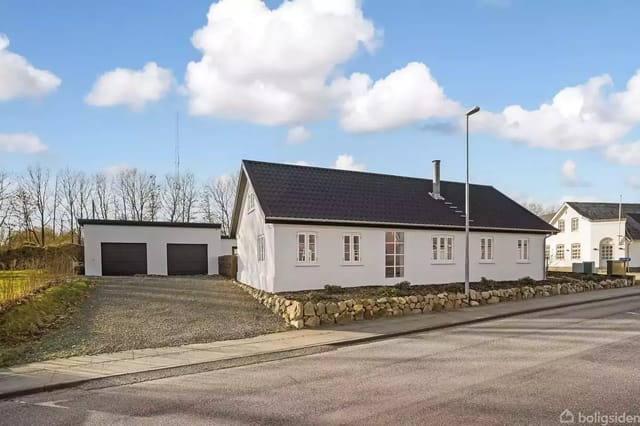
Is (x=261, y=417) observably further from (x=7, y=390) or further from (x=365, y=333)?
(x=365, y=333)

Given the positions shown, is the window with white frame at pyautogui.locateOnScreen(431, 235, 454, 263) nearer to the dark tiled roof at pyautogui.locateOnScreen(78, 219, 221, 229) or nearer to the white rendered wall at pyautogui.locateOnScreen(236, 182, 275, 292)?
the white rendered wall at pyautogui.locateOnScreen(236, 182, 275, 292)

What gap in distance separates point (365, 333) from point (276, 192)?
23.4ft

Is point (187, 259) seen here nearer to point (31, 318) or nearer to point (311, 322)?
point (31, 318)

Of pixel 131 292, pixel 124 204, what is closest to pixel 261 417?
pixel 131 292

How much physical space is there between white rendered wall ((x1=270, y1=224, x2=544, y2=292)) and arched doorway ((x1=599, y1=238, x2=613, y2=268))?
28706 mm

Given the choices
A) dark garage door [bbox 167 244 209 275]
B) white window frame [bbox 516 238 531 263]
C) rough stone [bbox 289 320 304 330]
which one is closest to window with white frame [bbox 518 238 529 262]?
white window frame [bbox 516 238 531 263]

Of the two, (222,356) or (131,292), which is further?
(131,292)

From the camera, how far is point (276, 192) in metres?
16.3

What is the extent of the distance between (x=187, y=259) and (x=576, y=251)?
40060mm

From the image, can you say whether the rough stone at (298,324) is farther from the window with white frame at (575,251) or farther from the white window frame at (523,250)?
the window with white frame at (575,251)

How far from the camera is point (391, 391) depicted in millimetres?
6465

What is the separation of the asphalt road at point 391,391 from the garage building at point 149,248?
1961cm

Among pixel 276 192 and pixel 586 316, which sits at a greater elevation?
pixel 276 192

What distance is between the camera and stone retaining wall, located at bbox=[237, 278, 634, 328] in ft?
39.8
